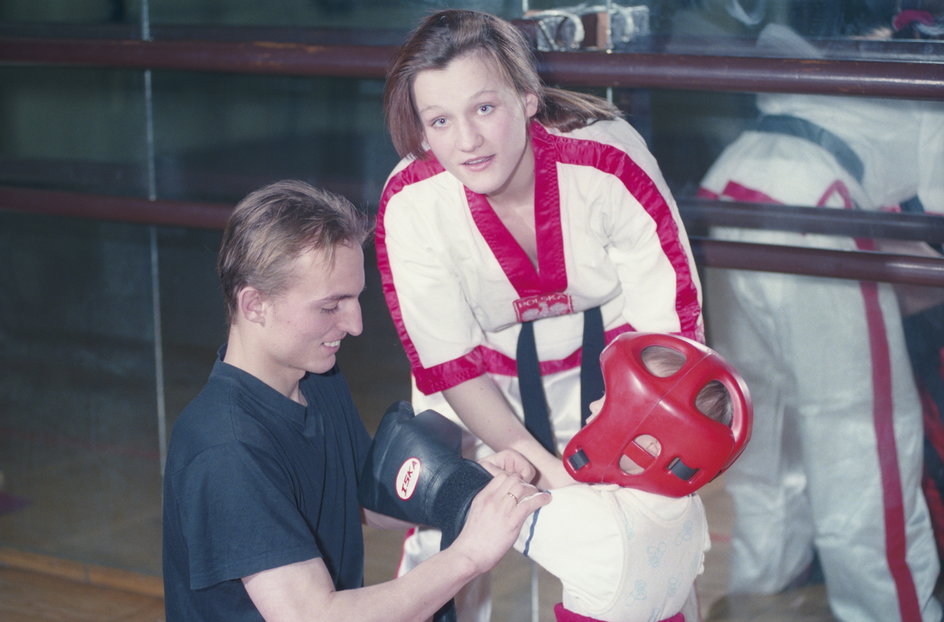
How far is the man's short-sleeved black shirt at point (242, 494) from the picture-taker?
1.49 m

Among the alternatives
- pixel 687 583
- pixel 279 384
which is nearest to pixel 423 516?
pixel 279 384

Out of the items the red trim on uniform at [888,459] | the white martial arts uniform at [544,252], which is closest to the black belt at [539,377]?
the white martial arts uniform at [544,252]

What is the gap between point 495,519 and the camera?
1.55 metres

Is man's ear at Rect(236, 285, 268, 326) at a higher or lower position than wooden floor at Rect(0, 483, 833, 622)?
higher

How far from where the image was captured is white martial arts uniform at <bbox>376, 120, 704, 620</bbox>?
1921 mm

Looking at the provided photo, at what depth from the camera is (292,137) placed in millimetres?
3248

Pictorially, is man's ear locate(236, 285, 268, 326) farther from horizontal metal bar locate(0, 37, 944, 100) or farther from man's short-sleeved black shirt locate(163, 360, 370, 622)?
horizontal metal bar locate(0, 37, 944, 100)

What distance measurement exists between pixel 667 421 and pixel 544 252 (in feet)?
1.78

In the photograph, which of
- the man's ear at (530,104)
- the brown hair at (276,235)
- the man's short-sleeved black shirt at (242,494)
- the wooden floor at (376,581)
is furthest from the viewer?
the wooden floor at (376,581)

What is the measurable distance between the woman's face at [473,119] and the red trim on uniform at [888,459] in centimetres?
81

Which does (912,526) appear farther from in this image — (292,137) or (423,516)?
(292,137)

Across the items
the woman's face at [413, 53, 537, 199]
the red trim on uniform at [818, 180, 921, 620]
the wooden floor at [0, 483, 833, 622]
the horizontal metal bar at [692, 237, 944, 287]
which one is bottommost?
the wooden floor at [0, 483, 833, 622]

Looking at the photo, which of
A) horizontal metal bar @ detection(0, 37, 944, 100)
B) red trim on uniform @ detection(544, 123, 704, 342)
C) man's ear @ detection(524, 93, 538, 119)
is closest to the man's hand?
red trim on uniform @ detection(544, 123, 704, 342)

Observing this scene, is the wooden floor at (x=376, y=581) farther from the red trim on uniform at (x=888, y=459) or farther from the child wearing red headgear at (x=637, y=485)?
the child wearing red headgear at (x=637, y=485)
